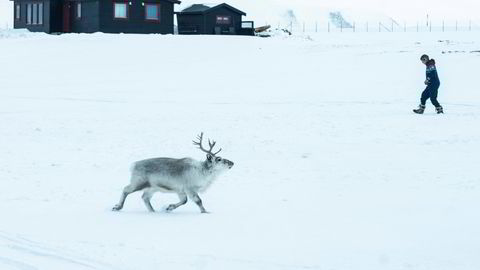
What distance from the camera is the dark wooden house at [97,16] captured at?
154 ft

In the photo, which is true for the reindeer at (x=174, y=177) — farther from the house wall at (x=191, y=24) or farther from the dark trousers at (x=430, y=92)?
the house wall at (x=191, y=24)

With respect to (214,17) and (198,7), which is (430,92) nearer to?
(214,17)

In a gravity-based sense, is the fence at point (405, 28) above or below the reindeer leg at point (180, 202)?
above

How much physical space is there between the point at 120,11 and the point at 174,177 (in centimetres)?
3925

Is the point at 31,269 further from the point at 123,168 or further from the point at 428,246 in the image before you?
the point at 123,168

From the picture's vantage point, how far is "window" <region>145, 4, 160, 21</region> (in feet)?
159

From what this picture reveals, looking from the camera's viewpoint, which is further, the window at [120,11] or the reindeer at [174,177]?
the window at [120,11]

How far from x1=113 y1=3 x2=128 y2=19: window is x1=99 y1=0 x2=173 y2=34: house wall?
24cm

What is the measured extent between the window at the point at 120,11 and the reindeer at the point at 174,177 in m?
38.9

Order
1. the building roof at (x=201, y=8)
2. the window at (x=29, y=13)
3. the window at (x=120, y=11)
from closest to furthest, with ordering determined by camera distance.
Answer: the window at (x=120, y=11) < the window at (x=29, y=13) < the building roof at (x=201, y=8)

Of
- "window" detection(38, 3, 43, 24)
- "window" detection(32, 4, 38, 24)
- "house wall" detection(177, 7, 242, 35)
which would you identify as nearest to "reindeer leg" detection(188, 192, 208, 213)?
"window" detection(38, 3, 43, 24)

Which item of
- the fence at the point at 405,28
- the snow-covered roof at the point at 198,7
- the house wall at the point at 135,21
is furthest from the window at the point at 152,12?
the fence at the point at 405,28

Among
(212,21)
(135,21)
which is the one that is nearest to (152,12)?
(135,21)

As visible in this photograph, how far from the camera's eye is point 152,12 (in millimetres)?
48781
